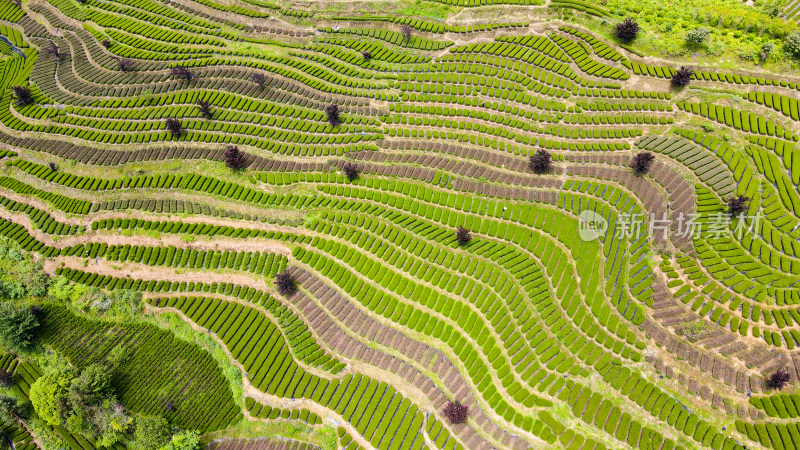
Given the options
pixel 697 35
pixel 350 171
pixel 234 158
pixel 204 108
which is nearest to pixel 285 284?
pixel 350 171

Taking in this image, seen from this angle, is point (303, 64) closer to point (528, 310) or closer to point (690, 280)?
point (528, 310)

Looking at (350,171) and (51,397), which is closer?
(51,397)

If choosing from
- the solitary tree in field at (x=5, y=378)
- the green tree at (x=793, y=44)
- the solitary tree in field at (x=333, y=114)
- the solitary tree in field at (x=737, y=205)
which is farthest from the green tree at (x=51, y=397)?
the green tree at (x=793, y=44)

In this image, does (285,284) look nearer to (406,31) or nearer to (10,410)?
(10,410)

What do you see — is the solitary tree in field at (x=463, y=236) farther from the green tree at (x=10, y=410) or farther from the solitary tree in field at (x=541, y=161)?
the green tree at (x=10, y=410)

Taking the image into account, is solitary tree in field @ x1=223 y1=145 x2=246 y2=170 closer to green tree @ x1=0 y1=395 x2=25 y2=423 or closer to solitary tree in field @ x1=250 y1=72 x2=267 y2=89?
solitary tree in field @ x1=250 y1=72 x2=267 y2=89

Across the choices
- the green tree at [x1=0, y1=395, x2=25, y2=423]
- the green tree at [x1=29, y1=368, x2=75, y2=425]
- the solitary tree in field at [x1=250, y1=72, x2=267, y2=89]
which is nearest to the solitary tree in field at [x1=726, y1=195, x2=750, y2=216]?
the solitary tree in field at [x1=250, y1=72, x2=267, y2=89]
